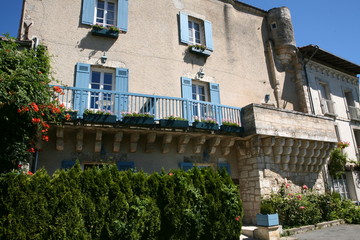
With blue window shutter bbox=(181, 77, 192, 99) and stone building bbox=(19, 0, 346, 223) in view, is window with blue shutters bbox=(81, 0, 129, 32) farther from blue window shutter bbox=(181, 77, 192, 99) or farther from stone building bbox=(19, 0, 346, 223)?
blue window shutter bbox=(181, 77, 192, 99)

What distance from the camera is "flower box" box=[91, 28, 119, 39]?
26.9 ft

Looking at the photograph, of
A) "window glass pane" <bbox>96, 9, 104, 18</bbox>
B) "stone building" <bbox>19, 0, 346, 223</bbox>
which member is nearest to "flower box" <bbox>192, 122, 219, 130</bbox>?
"stone building" <bbox>19, 0, 346, 223</bbox>

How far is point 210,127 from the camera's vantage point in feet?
25.8

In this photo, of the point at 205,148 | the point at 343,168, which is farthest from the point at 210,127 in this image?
the point at 343,168

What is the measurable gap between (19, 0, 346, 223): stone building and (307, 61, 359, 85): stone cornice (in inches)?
109

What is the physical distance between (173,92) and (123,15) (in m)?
3.08

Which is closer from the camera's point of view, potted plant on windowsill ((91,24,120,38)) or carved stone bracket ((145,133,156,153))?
carved stone bracket ((145,133,156,153))

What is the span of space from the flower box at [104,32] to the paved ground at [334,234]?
7833mm

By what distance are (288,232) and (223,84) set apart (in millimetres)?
5426

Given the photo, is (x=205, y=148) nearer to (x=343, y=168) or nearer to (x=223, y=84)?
(x=223, y=84)

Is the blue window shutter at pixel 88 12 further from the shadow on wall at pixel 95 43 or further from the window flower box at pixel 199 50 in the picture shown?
the window flower box at pixel 199 50

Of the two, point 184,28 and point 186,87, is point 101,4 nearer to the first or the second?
point 184,28

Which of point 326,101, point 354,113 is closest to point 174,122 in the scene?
point 326,101

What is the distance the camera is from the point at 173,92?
895 cm
